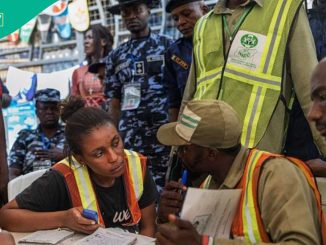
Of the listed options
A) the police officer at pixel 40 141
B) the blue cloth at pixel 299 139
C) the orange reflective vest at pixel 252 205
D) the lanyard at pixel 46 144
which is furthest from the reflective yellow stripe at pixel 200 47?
the lanyard at pixel 46 144

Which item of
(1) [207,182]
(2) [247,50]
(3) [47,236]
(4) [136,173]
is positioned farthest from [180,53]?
(3) [47,236]

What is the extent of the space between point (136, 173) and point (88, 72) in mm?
2392

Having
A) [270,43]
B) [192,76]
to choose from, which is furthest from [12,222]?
[270,43]

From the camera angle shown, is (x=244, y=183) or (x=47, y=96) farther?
(x=47, y=96)

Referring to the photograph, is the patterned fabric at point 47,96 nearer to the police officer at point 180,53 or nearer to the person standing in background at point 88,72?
the person standing in background at point 88,72

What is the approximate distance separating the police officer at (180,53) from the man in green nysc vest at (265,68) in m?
0.78

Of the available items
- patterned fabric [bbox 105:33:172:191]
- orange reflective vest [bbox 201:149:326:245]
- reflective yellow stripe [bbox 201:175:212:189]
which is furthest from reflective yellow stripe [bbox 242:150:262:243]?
patterned fabric [bbox 105:33:172:191]

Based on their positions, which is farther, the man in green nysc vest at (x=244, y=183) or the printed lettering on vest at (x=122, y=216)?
the printed lettering on vest at (x=122, y=216)

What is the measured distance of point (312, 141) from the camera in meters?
2.32

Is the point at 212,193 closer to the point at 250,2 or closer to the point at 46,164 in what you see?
the point at 250,2

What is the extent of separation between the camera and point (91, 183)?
7.35 feet

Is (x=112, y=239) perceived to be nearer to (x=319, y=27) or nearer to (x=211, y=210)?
(x=211, y=210)

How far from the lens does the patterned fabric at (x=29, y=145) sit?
4043mm

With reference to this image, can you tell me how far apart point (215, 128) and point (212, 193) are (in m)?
0.20
